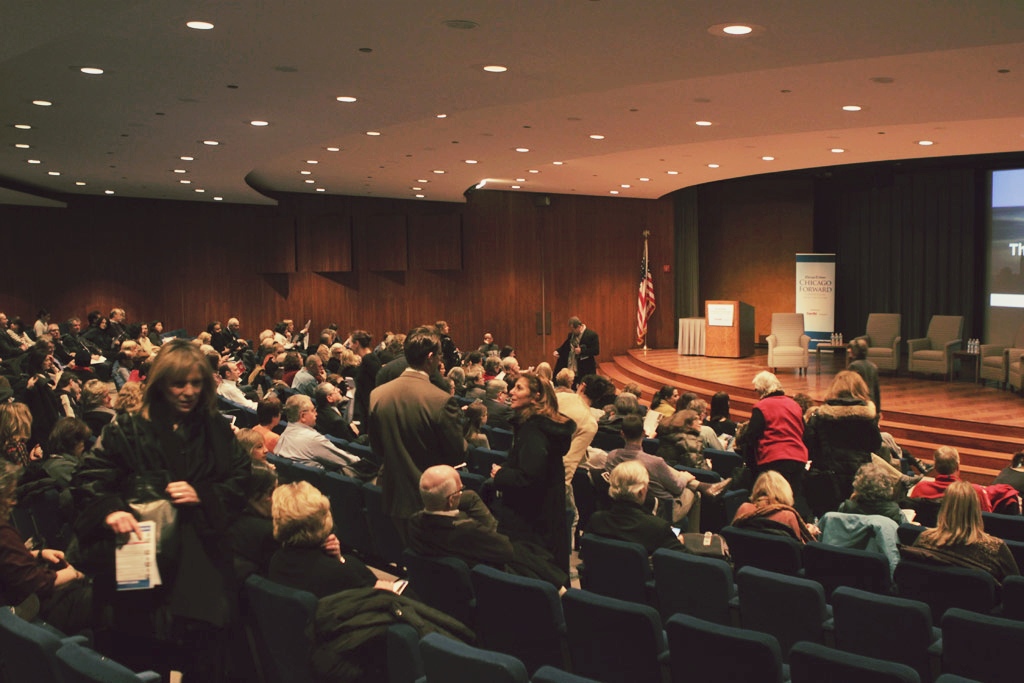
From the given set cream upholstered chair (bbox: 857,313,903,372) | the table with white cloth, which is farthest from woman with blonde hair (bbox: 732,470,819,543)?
the table with white cloth

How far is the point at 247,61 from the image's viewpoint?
612 cm

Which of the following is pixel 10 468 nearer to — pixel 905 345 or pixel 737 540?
pixel 737 540

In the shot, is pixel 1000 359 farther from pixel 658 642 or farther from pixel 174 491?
pixel 174 491

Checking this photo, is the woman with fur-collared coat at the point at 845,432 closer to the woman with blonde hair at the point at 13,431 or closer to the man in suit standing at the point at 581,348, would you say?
the woman with blonde hair at the point at 13,431

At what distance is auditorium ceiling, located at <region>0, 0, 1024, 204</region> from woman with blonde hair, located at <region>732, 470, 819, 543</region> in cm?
254

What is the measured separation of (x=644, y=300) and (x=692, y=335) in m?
1.46

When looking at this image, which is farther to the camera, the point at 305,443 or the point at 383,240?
the point at 383,240

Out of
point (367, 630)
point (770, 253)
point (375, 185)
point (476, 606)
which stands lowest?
point (476, 606)

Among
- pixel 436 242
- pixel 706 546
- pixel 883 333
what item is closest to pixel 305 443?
pixel 706 546

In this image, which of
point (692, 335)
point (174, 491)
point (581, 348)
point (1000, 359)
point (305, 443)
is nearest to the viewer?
point (174, 491)

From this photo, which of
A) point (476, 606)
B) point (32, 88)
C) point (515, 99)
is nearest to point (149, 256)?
point (32, 88)

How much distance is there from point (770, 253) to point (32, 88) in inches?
576

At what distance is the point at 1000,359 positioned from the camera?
12453 mm

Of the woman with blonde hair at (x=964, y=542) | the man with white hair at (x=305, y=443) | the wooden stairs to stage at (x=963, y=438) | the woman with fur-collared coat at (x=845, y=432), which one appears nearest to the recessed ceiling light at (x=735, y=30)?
the woman with fur-collared coat at (x=845, y=432)
